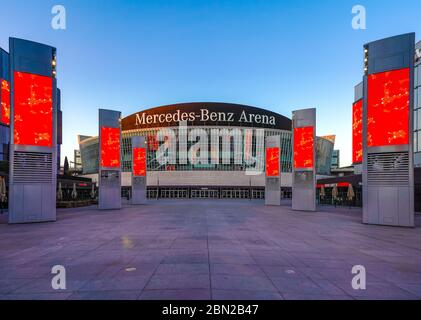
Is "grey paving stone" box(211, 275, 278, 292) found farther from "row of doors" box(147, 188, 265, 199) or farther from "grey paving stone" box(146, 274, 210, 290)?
"row of doors" box(147, 188, 265, 199)

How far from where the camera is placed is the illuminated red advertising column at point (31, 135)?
19906mm

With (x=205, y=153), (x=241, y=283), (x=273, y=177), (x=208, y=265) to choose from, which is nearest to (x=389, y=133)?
(x=208, y=265)

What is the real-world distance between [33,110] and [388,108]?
27.7 metres

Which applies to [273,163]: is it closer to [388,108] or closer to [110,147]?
[388,108]

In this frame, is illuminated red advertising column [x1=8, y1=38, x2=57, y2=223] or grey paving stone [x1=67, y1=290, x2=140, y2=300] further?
illuminated red advertising column [x1=8, y1=38, x2=57, y2=223]

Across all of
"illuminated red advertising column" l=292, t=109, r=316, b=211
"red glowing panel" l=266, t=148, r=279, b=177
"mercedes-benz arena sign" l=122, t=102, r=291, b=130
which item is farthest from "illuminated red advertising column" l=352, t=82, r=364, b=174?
"mercedes-benz arena sign" l=122, t=102, r=291, b=130

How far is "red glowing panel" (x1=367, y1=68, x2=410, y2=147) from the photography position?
1928 cm

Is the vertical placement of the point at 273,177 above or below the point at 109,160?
below

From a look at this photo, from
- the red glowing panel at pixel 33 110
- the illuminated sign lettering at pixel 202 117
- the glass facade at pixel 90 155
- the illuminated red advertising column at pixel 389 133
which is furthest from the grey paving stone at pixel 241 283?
the glass facade at pixel 90 155

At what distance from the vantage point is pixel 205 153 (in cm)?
8100

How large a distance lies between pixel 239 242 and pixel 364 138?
14.8m

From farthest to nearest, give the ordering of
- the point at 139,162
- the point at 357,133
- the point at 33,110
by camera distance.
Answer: the point at 139,162 < the point at 357,133 < the point at 33,110

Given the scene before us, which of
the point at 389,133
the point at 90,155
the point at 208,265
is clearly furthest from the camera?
the point at 90,155

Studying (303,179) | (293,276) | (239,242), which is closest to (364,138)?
(303,179)
